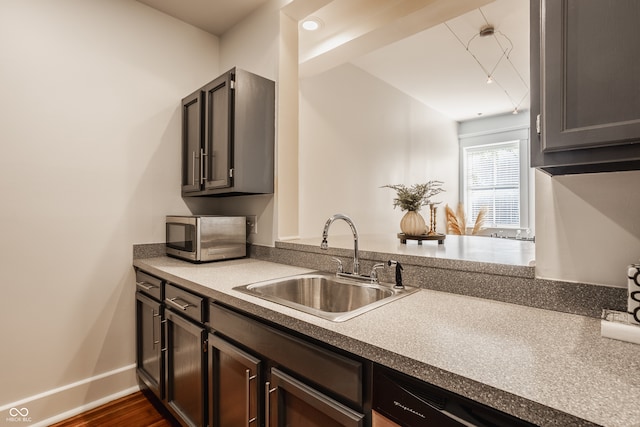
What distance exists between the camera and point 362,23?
246 cm

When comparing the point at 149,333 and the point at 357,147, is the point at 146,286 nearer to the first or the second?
the point at 149,333

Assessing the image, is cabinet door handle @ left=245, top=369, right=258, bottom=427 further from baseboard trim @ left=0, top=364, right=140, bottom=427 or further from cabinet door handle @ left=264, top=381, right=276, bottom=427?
baseboard trim @ left=0, top=364, right=140, bottom=427

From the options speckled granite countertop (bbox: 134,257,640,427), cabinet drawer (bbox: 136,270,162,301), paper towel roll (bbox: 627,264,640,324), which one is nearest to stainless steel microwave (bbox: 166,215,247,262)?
cabinet drawer (bbox: 136,270,162,301)

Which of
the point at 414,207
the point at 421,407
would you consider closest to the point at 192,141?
the point at 414,207

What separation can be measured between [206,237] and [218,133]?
67 cm

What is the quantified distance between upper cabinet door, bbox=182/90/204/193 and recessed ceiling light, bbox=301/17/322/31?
39.4 inches

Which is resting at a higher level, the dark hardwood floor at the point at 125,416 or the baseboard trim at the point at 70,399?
the baseboard trim at the point at 70,399

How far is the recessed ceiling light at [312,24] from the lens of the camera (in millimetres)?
2504

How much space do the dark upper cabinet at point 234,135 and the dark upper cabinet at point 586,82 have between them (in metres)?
1.53

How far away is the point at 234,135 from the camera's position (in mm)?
1987

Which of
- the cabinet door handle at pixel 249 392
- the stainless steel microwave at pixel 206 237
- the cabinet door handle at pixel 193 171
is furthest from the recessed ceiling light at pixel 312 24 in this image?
the cabinet door handle at pixel 249 392

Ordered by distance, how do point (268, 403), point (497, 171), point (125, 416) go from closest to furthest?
point (268, 403), point (125, 416), point (497, 171)

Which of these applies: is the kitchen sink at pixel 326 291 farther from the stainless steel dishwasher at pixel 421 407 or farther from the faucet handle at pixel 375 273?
the stainless steel dishwasher at pixel 421 407

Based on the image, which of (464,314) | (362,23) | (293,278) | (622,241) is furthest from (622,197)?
(362,23)
